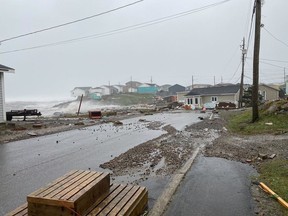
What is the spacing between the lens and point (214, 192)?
6.48 metres

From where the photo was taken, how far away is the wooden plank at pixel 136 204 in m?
4.77

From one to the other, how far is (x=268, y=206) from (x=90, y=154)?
7.23 metres

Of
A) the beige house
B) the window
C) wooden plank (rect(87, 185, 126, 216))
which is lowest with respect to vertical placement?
wooden plank (rect(87, 185, 126, 216))

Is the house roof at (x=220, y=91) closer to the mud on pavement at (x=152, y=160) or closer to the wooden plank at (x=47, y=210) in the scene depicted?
the mud on pavement at (x=152, y=160)

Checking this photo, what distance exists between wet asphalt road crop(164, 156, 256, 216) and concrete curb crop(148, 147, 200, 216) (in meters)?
0.10

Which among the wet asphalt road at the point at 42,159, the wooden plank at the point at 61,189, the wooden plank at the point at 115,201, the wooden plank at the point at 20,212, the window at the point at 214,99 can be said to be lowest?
the wet asphalt road at the point at 42,159

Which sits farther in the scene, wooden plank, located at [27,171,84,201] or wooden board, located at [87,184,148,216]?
wooden board, located at [87,184,148,216]

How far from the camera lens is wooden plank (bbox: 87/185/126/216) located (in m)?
4.54

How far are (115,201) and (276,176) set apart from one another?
14.4ft

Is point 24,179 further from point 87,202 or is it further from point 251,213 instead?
point 251,213

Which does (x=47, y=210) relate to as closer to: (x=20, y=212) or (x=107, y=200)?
(x=20, y=212)

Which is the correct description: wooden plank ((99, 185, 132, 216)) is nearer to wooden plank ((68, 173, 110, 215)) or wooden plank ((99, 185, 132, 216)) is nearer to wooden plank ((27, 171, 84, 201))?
wooden plank ((68, 173, 110, 215))

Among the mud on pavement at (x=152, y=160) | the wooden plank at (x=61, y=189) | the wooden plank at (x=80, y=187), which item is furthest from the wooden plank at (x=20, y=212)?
the mud on pavement at (x=152, y=160)

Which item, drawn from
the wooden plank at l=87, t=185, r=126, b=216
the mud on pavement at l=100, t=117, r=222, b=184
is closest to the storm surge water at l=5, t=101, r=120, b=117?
the mud on pavement at l=100, t=117, r=222, b=184
